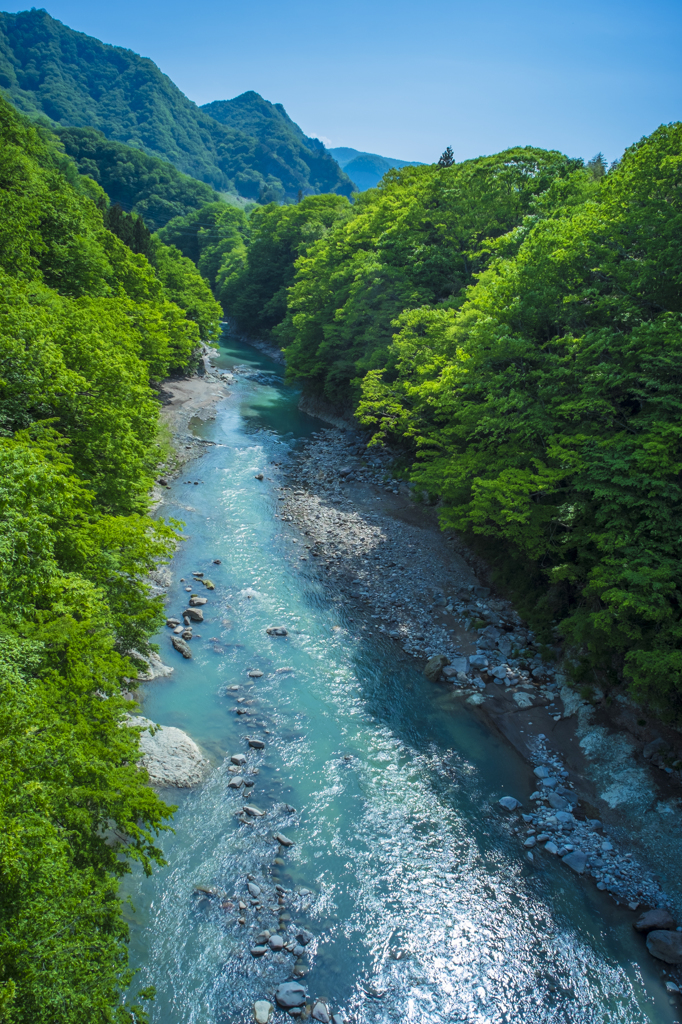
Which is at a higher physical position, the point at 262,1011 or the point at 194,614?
the point at 194,614

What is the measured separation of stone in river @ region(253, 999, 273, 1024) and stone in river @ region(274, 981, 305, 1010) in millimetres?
196

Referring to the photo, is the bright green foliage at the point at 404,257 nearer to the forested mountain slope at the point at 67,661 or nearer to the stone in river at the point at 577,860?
the forested mountain slope at the point at 67,661

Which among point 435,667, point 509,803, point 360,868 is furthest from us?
point 435,667

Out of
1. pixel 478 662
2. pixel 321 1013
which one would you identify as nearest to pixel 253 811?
pixel 321 1013

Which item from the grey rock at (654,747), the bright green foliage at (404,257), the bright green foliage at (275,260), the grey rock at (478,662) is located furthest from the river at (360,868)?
the bright green foliage at (275,260)

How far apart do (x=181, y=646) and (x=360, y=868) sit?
960cm

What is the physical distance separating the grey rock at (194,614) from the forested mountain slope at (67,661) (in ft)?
14.0

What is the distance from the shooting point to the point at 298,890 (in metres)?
12.1

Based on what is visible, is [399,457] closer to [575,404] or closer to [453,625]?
[453,625]

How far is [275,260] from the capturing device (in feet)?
255

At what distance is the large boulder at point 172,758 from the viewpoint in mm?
14312

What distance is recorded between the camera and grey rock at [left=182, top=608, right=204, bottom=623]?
20875mm

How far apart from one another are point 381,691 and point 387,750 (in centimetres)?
253

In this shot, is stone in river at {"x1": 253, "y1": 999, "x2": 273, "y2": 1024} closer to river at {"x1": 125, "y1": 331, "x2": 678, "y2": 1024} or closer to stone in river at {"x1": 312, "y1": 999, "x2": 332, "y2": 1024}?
river at {"x1": 125, "y1": 331, "x2": 678, "y2": 1024}
